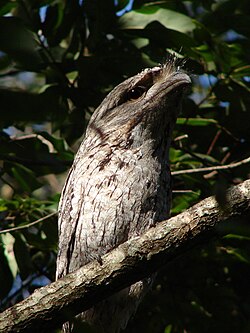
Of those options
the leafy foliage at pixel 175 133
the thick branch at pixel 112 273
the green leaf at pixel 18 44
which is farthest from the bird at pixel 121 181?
the green leaf at pixel 18 44

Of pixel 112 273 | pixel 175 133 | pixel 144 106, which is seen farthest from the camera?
pixel 175 133

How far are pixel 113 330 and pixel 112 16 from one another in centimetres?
182

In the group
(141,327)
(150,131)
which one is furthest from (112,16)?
(141,327)

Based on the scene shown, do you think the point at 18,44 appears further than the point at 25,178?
No

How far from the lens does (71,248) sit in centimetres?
317

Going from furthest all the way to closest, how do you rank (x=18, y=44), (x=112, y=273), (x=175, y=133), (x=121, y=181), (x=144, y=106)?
(x=175, y=133) → (x=144, y=106) → (x=121, y=181) → (x=112, y=273) → (x=18, y=44)

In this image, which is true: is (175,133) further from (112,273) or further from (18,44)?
(18,44)

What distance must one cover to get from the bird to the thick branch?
872 millimetres

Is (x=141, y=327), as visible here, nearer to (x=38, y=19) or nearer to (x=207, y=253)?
(x=207, y=253)

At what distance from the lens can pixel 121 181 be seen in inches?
118

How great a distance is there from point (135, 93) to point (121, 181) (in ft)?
2.34

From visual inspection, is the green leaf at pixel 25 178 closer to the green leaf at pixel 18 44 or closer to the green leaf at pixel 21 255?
the green leaf at pixel 21 255

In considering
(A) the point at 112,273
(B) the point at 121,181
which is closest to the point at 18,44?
(A) the point at 112,273

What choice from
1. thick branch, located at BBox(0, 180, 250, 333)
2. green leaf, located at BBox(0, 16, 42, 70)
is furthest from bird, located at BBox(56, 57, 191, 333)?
green leaf, located at BBox(0, 16, 42, 70)
